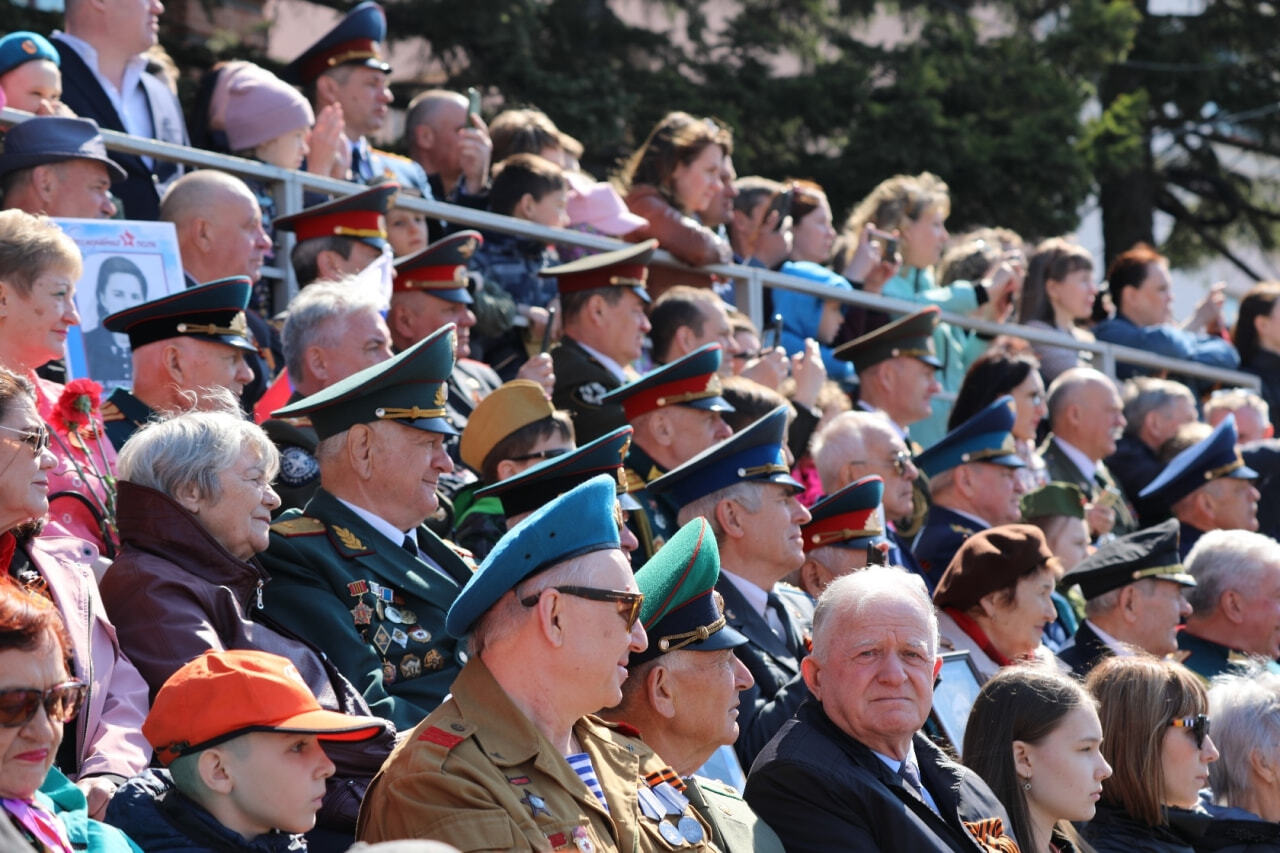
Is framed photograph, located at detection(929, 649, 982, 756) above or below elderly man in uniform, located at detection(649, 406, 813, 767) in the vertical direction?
below

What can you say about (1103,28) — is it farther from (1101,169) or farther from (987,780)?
(987,780)

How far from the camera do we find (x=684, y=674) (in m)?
4.99

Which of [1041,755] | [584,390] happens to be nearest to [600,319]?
[584,390]

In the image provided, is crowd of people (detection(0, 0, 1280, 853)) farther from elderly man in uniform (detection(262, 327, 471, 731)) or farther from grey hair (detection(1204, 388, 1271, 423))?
grey hair (detection(1204, 388, 1271, 423))

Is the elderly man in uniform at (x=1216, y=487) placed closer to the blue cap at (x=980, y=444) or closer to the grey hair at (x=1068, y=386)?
the grey hair at (x=1068, y=386)

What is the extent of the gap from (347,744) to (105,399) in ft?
6.42

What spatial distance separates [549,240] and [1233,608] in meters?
3.56

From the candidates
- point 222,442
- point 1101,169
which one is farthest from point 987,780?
point 1101,169

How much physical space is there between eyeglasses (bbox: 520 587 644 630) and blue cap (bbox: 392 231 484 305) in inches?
131

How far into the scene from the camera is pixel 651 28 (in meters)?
13.5

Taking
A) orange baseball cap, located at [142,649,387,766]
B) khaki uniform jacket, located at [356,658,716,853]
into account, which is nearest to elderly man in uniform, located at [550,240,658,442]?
khaki uniform jacket, located at [356,658,716,853]

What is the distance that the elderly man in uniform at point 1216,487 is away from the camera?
9484 millimetres

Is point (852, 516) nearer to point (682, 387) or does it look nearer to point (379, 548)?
point (682, 387)

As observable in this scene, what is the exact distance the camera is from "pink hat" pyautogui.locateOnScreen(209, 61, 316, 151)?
25.9ft
